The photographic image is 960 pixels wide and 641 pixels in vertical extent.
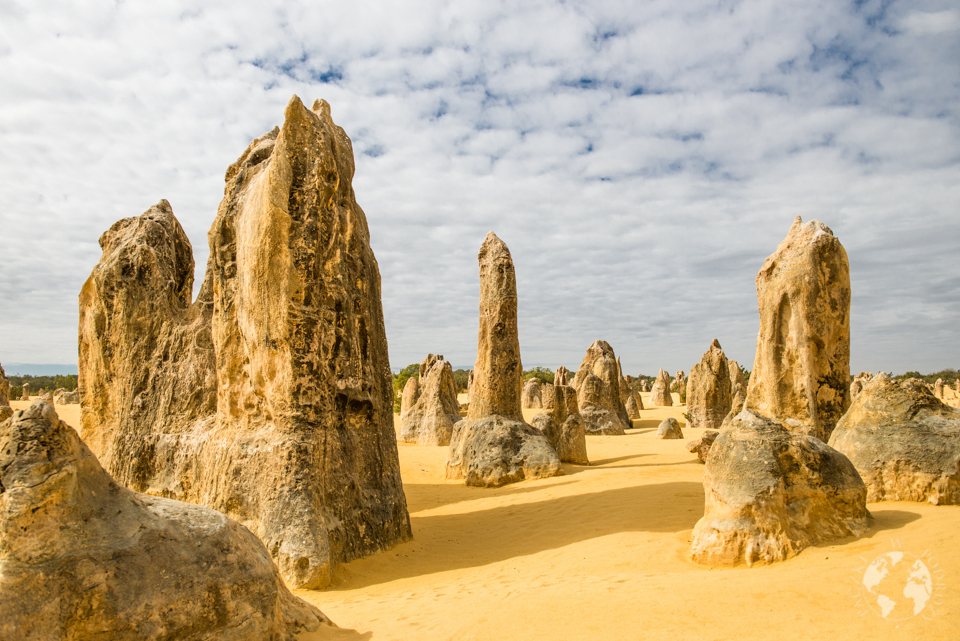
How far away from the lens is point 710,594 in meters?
3.67

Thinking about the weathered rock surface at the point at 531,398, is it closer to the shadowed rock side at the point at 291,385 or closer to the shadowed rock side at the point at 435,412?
the shadowed rock side at the point at 435,412

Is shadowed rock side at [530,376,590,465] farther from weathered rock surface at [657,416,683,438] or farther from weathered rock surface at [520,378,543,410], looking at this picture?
weathered rock surface at [520,378,543,410]

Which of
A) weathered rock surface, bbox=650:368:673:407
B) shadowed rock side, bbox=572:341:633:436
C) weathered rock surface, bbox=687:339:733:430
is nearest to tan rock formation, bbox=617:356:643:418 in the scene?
shadowed rock side, bbox=572:341:633:436

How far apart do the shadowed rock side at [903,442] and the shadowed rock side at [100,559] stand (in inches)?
221

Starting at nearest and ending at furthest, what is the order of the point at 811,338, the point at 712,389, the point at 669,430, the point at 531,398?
the point at 811,338, the point at 669,430, the point at 712,389, the point at 531,398

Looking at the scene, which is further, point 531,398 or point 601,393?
point 531,398

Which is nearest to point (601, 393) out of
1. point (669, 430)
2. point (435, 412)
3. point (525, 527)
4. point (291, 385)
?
point (669, 430)

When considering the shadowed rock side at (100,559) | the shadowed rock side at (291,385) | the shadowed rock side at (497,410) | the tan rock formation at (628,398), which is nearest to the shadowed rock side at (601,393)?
the tan rock formation at (628,398)

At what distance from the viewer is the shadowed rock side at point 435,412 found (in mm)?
18688

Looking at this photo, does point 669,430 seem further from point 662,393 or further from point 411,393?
point 662,393

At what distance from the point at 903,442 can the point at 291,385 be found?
6.01 m

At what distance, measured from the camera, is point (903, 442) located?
5.68 m

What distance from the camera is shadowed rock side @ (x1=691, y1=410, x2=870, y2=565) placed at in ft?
14.8

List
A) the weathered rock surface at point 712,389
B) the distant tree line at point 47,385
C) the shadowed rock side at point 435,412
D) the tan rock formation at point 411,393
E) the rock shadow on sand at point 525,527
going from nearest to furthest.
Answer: the rock shadow on sand at point 525,527 < the shadowed rock side at point 435,412 < the weathered rock surface at point 712,389 < the tan rock formation at point 411,393 < the distant tree line at point 47,385
